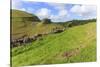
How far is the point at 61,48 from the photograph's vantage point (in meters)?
2.00

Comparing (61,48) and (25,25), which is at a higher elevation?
(25,25)

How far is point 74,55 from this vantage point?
2.03m

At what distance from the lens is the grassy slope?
1.90m

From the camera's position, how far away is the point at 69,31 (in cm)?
203

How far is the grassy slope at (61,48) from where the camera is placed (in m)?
1.90

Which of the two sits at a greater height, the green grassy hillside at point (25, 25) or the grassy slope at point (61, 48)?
the green grassy hillside at point (25, 25)

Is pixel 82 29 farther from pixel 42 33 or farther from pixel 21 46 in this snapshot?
pixel 21 46

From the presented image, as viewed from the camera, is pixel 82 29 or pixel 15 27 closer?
pixel 15 27

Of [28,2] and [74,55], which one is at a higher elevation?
[28,2]

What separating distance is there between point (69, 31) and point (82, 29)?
0.15 meters

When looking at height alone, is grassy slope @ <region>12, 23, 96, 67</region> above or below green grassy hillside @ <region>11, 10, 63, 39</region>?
below

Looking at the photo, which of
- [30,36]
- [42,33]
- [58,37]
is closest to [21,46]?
[30,36]
